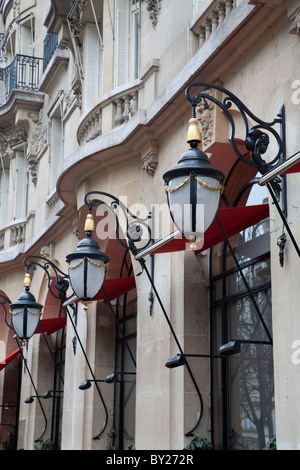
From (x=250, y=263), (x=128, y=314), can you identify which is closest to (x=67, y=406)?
(x=128, y=314)

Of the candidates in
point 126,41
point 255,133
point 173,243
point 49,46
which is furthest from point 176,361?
point 49,46

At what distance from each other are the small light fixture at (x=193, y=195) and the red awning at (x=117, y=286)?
19.3ft

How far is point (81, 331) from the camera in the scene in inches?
595

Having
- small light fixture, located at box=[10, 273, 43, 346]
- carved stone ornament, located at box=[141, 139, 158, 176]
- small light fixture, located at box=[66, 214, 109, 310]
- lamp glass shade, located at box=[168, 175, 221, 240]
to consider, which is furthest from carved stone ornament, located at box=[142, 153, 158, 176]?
lamp glass shade, located at box=[168, 175, 221, 240]

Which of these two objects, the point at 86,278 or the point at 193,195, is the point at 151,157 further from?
the point at 193,195

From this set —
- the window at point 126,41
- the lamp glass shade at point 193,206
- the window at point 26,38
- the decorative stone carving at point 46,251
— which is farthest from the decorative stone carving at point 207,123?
the window at point 26,38

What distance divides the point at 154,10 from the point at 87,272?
4.99m

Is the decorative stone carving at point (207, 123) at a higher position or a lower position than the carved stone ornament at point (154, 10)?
lower

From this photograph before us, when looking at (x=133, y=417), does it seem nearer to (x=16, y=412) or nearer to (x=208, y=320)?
(x=208, y=320)

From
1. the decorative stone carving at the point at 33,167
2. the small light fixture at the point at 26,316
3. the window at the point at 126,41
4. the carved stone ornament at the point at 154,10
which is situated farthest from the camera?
the decorative stone carving at the point at 33,167

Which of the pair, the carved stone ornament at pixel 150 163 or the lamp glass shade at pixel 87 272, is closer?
the lamp glass shade at pixel 87 272

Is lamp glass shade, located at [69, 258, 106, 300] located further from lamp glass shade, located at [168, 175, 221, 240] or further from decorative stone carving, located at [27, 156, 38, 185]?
decorative stone carving, located at [27, 156, 38, 185]

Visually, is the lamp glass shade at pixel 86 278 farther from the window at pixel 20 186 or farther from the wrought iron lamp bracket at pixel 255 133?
the window at pixel 20 186

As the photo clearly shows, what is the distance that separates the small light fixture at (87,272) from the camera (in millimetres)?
10219
